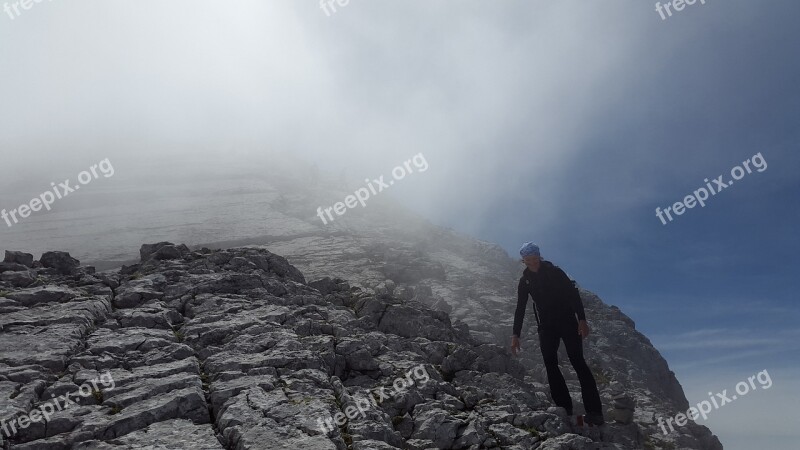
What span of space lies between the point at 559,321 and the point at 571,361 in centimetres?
123

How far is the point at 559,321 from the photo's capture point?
17125 mm

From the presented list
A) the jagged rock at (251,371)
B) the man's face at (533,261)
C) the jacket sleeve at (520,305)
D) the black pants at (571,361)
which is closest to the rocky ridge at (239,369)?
the jagged rock at (251,371)

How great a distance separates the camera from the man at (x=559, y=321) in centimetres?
1695

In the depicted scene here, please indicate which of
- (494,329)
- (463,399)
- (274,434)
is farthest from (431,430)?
(494,329)

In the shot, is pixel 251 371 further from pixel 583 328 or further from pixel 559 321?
pixel 583 328

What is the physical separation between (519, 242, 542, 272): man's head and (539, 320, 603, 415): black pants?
192 cm

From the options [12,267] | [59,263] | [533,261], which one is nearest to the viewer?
[533,261]

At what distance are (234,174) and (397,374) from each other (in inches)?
2624

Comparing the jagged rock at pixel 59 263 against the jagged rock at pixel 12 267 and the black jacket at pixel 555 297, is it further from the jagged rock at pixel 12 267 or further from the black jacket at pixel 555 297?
the black jacket at pixel 555 297

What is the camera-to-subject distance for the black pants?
1688 centimetres

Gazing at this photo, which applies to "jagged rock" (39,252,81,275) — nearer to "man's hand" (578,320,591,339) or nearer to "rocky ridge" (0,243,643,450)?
"rocky ridge" (0,243,643,450)

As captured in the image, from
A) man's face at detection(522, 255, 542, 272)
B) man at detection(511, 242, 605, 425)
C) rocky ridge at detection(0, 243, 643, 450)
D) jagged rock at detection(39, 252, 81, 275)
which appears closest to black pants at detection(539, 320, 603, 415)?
man at detection(511, 242, 605, 425)

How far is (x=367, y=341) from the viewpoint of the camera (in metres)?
18.6

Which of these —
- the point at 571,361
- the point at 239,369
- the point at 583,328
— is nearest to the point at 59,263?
the point at 239,369
